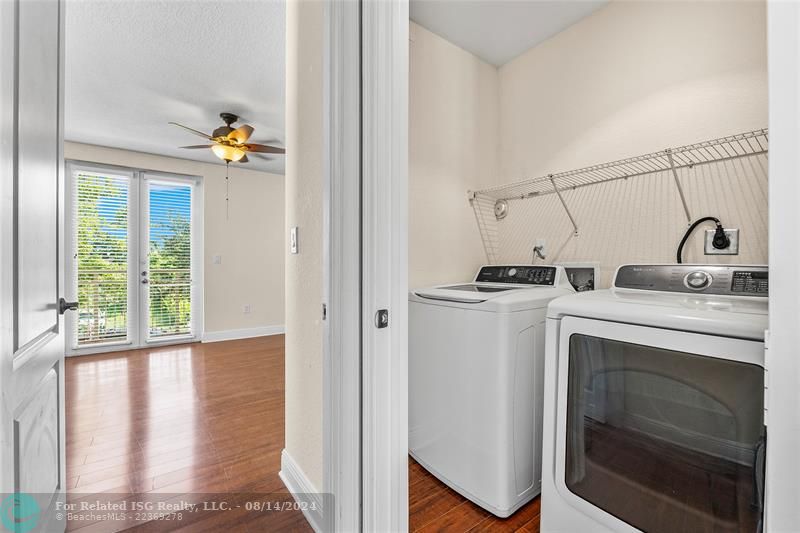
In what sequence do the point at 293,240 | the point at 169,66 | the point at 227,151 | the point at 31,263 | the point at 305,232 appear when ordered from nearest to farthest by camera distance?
the point at 31,263 < the point at 305,232 < the point at 293,240 < the point at 169,66 < the point at 227,151

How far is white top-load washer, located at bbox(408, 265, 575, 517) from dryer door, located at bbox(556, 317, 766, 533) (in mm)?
206

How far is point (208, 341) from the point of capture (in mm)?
4574

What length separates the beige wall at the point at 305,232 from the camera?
132 cm

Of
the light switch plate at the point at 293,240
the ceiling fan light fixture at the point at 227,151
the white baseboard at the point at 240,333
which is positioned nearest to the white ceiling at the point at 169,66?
the ceiling fan light fixture at the point at 227,151

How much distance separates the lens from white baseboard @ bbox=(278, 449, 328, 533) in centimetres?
134

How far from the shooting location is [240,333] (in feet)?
15.9

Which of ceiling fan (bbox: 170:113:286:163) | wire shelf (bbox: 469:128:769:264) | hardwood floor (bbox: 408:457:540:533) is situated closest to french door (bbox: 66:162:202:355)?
ceiling fan (bbox: 170:113:286:163)

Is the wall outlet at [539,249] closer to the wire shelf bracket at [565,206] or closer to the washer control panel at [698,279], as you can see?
the wire shelf bracket at [565,206]

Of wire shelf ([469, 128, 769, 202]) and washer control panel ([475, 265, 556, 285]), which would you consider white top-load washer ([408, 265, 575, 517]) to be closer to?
washer control panel ([475, 265, 556, 285])

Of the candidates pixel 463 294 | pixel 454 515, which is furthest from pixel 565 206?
pixel 454 515

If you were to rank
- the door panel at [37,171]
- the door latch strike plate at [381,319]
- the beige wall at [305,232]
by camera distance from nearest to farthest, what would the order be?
the door panel at [37,171] < the door latch strike plate at [381,319] < the beige wall at [305,232]

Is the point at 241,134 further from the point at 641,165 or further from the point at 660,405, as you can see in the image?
the point at 660,405

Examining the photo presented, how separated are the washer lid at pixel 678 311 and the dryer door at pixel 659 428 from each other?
3cm

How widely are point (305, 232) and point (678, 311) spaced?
4.19 feet
